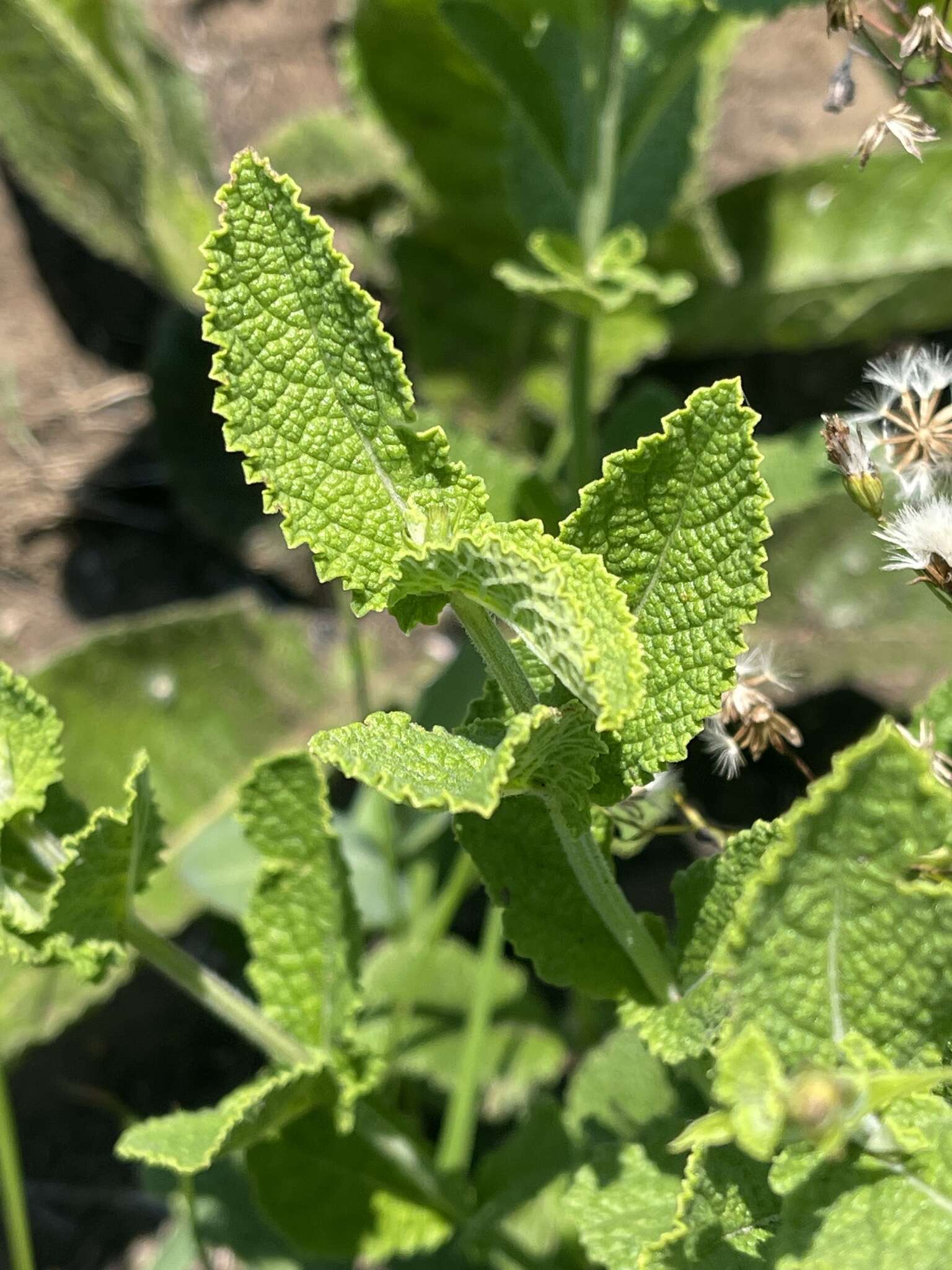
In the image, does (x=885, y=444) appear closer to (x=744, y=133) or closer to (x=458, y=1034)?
(x=458, y=1034)

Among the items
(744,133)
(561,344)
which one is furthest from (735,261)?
(744,133)

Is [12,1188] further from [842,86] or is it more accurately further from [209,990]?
[842,86]

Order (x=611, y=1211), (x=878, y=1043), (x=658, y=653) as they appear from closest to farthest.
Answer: (x=878, y=1043), (x=658, y=653), (x=611, y=1211)

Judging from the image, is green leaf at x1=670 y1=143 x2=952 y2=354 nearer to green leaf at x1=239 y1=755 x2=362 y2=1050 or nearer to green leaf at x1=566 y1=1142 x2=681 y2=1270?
green leaf at x1=239 y1=755 x2=362 y2=1050

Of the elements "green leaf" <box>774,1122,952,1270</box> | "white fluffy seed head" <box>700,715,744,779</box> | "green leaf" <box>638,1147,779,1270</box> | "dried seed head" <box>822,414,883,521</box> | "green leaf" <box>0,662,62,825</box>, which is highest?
"dried seed head" <box>822,414,883,521</box>

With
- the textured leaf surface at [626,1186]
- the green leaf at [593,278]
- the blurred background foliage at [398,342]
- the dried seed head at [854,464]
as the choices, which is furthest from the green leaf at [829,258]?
the textured leaf surface at [626,1186]

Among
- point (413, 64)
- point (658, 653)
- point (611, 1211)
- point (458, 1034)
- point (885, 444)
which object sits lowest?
point (458, 1034)

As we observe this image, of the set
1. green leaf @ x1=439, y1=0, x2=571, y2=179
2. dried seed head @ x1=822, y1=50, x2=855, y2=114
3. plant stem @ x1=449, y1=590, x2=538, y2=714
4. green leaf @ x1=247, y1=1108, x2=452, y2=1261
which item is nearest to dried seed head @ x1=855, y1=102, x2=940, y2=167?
dried seed head @ x1=822, y1=50, x2=855, y2=114
